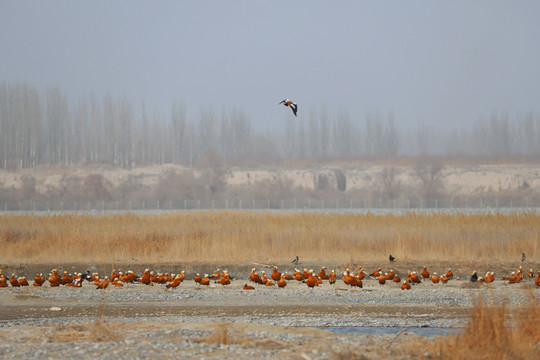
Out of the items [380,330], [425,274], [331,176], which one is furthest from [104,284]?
[331,176]

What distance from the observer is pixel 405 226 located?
28.6m

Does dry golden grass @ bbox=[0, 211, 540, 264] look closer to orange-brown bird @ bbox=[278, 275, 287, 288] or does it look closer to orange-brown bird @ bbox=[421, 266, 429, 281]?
orange-brown bird @ bbox=[421, 266, 429, 281]

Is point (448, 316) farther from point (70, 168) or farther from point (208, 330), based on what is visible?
point (70, 168)

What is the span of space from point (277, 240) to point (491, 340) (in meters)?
17.4

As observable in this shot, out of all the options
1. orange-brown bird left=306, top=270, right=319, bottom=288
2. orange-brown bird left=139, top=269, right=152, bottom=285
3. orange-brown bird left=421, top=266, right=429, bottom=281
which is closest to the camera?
orange-brown bird left=306, top=270, right=319, bottom=288

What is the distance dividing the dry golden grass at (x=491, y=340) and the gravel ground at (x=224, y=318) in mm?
583

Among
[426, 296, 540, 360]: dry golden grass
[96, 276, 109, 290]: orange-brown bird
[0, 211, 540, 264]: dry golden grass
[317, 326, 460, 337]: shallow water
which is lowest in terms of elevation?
[317, 326, 460, 337]: shallow water

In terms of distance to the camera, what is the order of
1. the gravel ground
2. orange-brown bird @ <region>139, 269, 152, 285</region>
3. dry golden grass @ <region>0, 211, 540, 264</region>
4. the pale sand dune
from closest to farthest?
the gravel ground, orange-brown bird @ <region>139, 269, 152, 285</region>, dry golden grass @ <region>0, 211, 540, 264</region>, the pale sand dune

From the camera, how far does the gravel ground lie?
9.81 meters

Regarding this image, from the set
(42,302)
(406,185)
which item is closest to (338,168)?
(406,185)

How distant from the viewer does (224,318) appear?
1472 cm

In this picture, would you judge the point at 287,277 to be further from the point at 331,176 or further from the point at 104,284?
the point at 331,176

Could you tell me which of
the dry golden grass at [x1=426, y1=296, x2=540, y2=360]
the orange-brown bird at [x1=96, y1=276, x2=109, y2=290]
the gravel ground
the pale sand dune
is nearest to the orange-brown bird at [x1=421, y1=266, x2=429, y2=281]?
the gravel ground

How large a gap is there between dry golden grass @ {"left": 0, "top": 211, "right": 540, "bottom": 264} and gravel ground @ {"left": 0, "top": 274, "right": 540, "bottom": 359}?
3819mm
